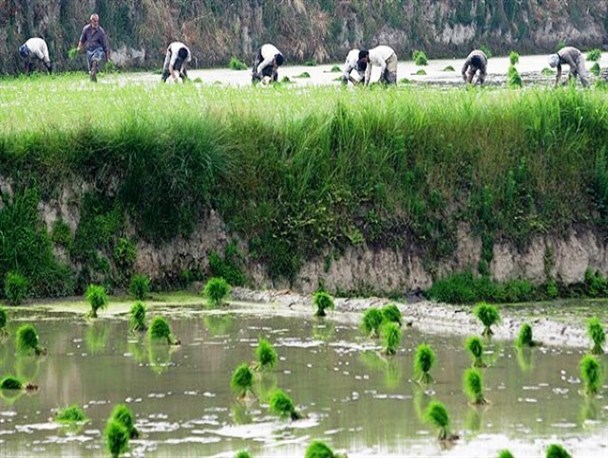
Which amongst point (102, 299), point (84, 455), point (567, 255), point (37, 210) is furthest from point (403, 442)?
point (567, 255)

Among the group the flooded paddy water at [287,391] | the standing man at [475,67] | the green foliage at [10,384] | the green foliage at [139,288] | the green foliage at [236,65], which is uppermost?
the green foliage at [236,65]

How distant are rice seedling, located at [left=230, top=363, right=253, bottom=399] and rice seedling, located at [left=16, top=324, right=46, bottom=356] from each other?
2304mm

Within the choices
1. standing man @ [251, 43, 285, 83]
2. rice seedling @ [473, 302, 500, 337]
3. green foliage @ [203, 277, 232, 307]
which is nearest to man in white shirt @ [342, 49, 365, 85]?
standing man @ [251, 43, 285, 83]

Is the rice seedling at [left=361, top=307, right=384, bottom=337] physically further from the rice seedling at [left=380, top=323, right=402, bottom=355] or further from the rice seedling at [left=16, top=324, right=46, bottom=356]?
the rice seedling at [left=16, top=324, right=46, bottom=356]

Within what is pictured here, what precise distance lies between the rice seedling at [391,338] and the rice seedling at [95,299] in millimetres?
2934

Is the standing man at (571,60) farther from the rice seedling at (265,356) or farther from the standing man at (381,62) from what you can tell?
the rice seedling at (265,356)

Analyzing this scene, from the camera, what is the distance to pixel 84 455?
11227mm

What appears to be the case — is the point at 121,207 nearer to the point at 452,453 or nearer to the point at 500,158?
the point at 500,158

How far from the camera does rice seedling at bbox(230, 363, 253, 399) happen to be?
1291 cm

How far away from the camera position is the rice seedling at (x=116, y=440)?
11.0 meters

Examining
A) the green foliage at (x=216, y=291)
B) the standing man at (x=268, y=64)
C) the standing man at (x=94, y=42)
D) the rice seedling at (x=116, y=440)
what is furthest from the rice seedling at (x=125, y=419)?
the standing man at (x=94, y=42)

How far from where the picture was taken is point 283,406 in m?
12.2

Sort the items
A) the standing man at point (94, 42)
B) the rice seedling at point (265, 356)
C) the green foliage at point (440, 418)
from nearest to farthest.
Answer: the green foliage at point (440, 418)
the rice seedling at point (265, 356)
the standing man at point (94, 42)

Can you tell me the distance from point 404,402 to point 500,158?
7286mm
